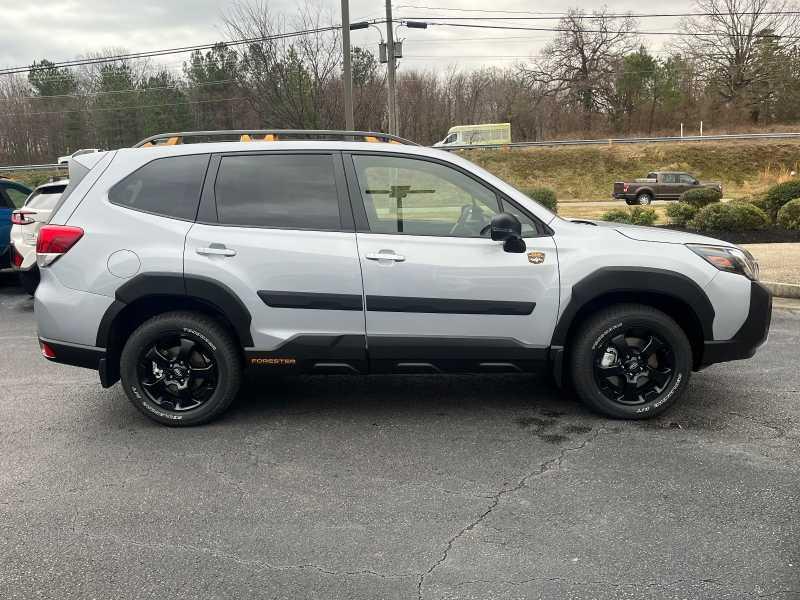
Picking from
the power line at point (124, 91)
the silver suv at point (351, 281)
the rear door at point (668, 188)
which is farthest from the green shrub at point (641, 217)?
the power line at point (124, 91)

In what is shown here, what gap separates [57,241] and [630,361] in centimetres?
379

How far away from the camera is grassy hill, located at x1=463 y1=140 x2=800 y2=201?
38.2m

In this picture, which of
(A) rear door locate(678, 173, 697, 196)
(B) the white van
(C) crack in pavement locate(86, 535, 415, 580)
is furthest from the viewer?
(B) the white van

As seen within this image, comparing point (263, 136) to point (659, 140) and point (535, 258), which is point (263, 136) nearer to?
point (535, 258)

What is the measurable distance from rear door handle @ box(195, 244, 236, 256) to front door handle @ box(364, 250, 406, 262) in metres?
0.86

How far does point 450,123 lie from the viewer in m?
62.2

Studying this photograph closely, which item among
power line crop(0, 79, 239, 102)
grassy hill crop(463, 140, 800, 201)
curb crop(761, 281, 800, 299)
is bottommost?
curb crop(761, 281, 800, 299)

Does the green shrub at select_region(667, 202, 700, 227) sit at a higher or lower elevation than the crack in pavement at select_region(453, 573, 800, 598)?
higher

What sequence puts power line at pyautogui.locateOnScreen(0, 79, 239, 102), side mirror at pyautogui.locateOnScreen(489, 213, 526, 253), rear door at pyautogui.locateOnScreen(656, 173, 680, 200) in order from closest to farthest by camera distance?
1. side mirror at pyautogui.locateOnScreen(489, 213, 526, 253)
2. rear door at pyautogui.locateOnScreen(656, 173, 680, 200)
3. power line at pyautogui.locateOnScreen(0, 79, 239, 102)

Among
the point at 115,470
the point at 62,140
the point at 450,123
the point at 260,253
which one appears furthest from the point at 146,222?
the point at 450,123

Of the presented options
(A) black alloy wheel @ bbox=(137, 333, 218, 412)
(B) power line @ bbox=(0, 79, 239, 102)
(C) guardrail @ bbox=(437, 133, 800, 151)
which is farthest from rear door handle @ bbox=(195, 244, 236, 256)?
(B) power line @ bbox=(0, 79, 239, 102)

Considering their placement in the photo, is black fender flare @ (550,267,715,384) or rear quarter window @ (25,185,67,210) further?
rear quarter window @ (25,185,67,210)

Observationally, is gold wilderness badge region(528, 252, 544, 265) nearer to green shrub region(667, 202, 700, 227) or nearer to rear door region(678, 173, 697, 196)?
green shrub region(667, 202, 700, 227)

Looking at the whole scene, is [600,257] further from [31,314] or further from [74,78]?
[74,78]
